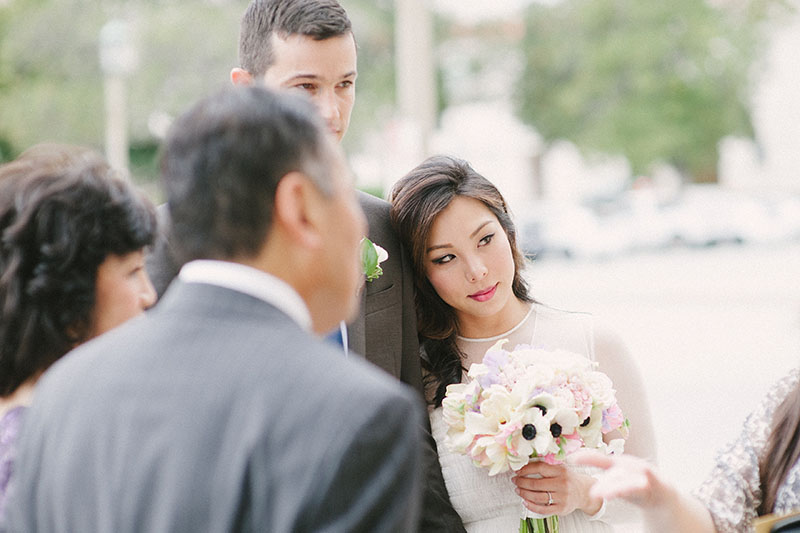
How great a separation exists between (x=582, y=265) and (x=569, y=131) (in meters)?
8.64

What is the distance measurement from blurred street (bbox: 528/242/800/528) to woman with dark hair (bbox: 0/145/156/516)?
1.75m

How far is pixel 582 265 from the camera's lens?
22.4 metres

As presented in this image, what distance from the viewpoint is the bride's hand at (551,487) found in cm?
264

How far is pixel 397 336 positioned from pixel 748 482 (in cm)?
109

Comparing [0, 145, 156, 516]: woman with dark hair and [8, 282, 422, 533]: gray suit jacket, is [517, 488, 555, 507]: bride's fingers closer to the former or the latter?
[0, 145, 156, 516]: woman with dark hair

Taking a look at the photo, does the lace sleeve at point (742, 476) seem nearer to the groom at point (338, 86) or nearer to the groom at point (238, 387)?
the groom at point (338, 86)

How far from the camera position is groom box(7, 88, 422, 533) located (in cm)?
126

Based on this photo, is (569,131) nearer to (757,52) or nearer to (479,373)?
(757,52)

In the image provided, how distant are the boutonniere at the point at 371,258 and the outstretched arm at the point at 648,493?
0.93m

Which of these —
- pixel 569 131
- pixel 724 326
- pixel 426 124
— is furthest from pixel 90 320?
pixel 569 131

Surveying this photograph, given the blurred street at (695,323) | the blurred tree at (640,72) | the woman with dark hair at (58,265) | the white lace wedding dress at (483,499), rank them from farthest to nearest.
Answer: the blurred tree at (640,72) < the blurred street at (695,323) < the white lace wedding dress at (483,499) < the woman with dark hair at (58,265)

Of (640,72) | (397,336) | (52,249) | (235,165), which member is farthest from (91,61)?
(235,165)

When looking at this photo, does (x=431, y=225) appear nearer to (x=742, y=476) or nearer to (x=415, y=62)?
(x=742, y=476)

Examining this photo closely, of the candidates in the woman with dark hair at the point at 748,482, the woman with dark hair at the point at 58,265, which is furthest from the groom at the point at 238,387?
the woman with dark hair at the point at 748,482
